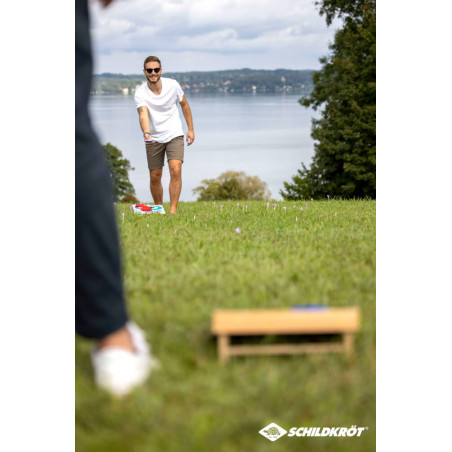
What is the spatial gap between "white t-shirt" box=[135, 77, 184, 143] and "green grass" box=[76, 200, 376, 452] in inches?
116

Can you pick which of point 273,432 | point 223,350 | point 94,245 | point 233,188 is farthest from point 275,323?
point 233,188

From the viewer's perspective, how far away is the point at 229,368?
5.94ft

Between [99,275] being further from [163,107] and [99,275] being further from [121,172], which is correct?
[121,172]

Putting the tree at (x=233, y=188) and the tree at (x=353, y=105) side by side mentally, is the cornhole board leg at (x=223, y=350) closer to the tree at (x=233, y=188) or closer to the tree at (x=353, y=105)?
the tree at (x=353, y=105)

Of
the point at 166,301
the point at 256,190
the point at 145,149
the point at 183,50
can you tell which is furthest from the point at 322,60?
the point at 256,190

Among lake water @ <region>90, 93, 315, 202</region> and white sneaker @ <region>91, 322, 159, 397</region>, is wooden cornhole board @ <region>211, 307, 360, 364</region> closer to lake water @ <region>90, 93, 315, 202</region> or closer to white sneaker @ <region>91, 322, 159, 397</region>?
white sneaker @ <region>91, 322, 159, 397</region>

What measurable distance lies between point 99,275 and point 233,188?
40.4 meters

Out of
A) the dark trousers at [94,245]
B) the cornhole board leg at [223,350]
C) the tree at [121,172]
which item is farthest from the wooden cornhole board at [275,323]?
the tree at [121,172]

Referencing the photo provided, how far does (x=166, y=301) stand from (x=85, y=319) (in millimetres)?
661

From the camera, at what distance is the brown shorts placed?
6.24 m

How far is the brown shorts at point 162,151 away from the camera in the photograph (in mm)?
6242

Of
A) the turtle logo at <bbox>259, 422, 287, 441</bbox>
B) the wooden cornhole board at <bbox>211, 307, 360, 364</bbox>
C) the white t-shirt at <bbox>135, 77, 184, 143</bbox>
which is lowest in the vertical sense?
the turtle logo at <bbox>259, 422, 287, 441</bbox>

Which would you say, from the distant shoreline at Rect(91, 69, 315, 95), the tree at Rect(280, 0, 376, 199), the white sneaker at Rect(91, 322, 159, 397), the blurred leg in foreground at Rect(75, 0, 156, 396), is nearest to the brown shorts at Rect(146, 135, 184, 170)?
the distant shoreline at Rect(91, 69, 315, 95)
